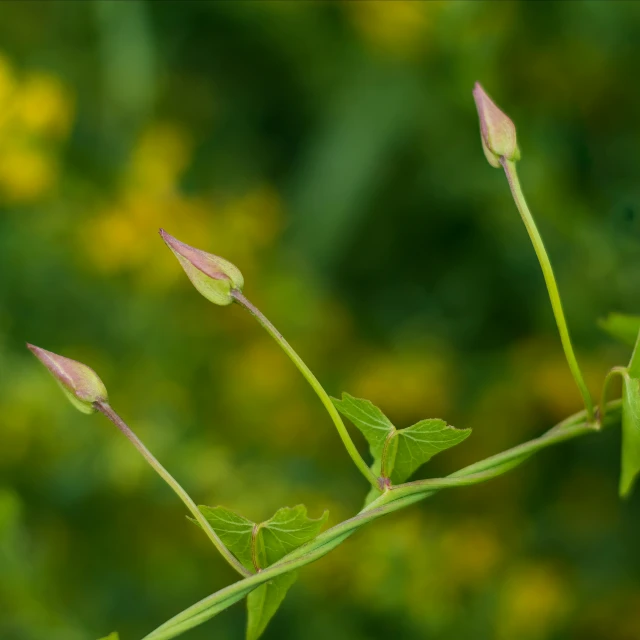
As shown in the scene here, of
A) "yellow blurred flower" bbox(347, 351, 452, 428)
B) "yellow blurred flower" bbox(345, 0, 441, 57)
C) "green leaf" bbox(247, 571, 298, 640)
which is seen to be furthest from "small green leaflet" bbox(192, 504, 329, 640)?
"yellow blurred flower" bbox(345, 0, 441, 57)

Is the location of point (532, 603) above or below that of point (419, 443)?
below

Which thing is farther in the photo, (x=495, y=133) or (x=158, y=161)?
(x=158, y=161)

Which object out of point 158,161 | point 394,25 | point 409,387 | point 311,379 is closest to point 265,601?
point 311,379

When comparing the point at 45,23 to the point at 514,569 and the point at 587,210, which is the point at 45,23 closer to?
the point at 587,210

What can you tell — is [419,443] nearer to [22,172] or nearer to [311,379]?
[311,379]

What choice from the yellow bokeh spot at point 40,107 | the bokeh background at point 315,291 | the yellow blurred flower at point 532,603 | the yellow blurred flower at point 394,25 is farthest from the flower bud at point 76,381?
the yellow blurred flower at point 394,25

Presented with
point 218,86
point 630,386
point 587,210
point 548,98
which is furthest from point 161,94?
point 630,386

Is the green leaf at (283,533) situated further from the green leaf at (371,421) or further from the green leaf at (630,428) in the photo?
the green leaf at (630,428)
